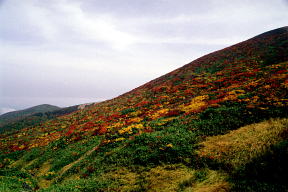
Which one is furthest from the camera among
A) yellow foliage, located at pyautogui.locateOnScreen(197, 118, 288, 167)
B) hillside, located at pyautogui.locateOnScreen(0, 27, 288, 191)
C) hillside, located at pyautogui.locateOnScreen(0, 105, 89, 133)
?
hillside, located at pyautogui.locateOnScreen(0, 105, 89, 133)

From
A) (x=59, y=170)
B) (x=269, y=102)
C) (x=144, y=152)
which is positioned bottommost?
(x=59, y=170)

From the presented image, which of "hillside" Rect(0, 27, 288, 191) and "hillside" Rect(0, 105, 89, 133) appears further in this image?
"hillside" Rect(0, 105, 89, 133)

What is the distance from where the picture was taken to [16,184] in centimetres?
1089

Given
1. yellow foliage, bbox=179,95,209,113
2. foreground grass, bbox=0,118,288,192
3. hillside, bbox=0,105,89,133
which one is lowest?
foreground grass, bbox=0,118,288,192

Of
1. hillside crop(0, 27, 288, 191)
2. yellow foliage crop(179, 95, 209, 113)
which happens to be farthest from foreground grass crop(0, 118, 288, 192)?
yellow foliage crop(179, 95, 209, 113)

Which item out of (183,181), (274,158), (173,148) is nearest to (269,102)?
(274,158)

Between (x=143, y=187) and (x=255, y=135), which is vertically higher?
(x=255, y=135)

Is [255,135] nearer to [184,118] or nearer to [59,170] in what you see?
[184,118]

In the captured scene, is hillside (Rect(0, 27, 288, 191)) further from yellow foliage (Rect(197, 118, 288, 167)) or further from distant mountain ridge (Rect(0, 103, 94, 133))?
distant mountain ridge (Rect(0, 103, 94, 133))

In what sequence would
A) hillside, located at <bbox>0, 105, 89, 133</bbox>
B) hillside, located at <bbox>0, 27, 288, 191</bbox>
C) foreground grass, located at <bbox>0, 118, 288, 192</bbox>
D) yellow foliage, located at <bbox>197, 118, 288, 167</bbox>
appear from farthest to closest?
hillside, located at <bbox>0, 105, 89, 133</bbox>
yellow foliage, located at <bbox>197, 118, 288, 167</bbox>
hillside, located at <bbox>0, 27, 288, 191</bbox>
foreground grass, located at <bbox>0, 118, 288, 192</bbox>

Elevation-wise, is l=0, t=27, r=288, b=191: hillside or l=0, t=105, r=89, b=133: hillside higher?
l=0, t=105, r=89, b=133: hillside

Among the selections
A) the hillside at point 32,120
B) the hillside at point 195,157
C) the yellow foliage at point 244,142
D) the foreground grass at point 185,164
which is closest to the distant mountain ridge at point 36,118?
the hillside at point 32,120

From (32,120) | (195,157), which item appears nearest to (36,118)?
(32,120)

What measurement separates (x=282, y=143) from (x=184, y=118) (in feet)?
25.2
